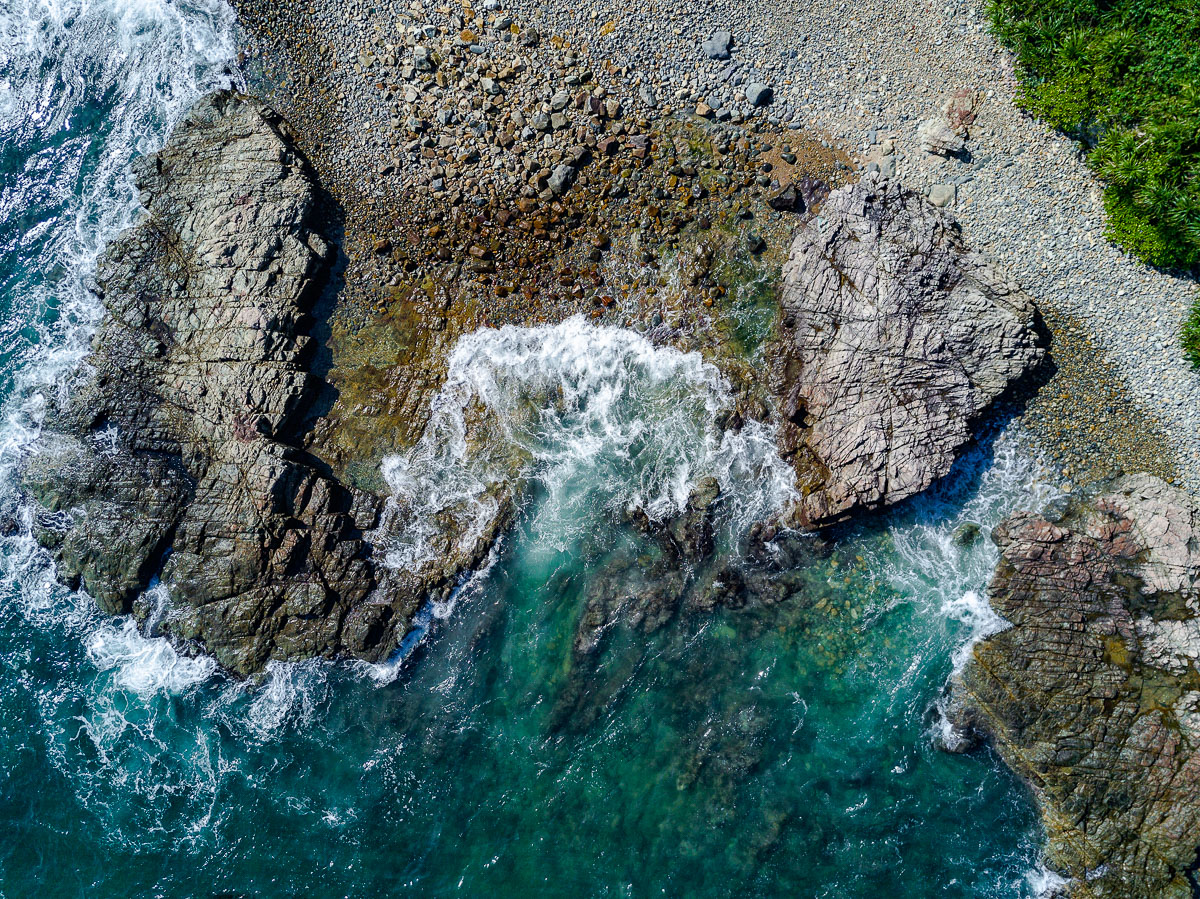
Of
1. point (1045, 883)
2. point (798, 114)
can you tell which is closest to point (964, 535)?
point (1045, 883)

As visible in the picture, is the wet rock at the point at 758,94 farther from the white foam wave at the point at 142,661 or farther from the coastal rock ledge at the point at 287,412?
the white foam wave at the point at 142,661

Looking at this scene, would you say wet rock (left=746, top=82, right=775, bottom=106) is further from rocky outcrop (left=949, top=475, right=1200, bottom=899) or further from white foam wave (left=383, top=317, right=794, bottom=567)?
rocky outcrop (left=949, top=475, right=1200, bottom=899)

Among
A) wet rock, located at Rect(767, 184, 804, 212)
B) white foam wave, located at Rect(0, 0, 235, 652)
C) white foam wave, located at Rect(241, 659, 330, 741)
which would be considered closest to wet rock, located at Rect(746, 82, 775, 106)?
wet rock, located at Rect(767, 184, 804, 212)

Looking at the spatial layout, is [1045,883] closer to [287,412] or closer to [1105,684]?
[1105,684]

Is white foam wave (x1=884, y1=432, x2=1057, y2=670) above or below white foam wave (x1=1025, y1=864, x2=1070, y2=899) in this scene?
above

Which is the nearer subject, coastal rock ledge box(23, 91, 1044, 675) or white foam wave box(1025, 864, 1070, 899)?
white foam wave box(1025, 864, 1070, 899)

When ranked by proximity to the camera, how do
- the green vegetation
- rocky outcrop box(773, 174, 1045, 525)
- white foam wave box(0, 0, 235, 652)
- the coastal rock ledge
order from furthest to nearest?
1. white foam wave box(0, 0, 235, 652)
2. the coastal rock ledge
3. rocky outcrop box(773, 174, 1045, 525)
4. the green vegetation

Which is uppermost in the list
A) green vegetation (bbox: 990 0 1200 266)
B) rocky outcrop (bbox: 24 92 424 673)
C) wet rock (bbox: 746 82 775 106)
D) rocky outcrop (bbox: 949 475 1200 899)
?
green vegetation (bbox: 990 0 1200 266)

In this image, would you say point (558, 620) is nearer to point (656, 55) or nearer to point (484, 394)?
point (484, 394)
